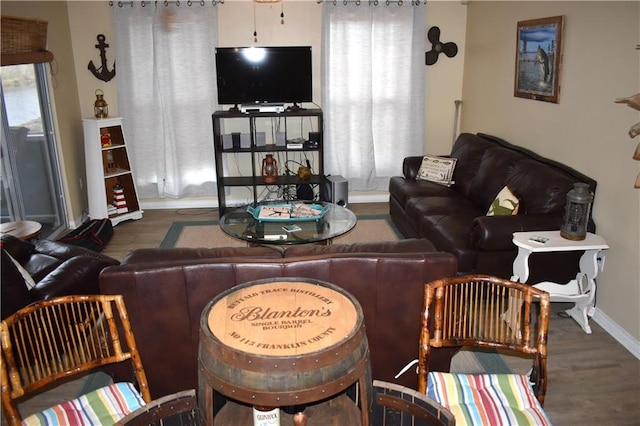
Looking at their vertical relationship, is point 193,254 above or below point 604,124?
below

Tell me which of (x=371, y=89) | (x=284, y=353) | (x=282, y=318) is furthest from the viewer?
(x=371, y=89)

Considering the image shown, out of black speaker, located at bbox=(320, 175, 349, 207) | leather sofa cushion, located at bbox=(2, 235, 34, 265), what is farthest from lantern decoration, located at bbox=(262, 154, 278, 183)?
leather sofa cushion, located at bbox=(2, 235, 34, 265)

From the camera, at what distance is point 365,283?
2174 mm

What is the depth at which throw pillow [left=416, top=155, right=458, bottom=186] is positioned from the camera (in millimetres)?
4820

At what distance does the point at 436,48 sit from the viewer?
548cm

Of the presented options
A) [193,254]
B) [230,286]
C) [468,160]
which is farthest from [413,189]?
[230,286]

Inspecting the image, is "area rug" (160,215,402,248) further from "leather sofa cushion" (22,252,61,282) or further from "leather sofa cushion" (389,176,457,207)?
"leather sofa cushion" (22,252,61,282)

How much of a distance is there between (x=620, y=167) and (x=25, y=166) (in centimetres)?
458

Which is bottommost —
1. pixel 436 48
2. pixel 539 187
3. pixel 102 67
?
Answer: pixel 539 187

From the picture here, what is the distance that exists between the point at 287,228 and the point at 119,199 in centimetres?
247

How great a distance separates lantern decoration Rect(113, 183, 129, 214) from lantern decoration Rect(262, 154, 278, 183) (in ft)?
4.84

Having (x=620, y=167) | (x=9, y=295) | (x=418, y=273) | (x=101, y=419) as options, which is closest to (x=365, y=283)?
(x=418, y=273)

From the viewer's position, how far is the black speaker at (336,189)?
17.5 feet

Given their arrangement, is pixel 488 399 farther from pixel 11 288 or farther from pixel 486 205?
pixel 486 205
